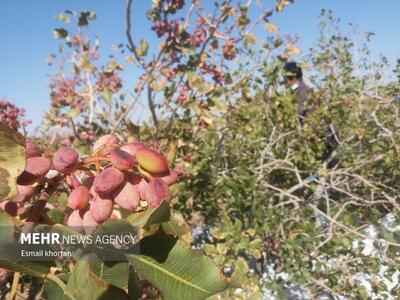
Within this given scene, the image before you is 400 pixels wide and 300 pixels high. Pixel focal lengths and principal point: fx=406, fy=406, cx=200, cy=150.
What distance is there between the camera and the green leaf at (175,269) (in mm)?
465

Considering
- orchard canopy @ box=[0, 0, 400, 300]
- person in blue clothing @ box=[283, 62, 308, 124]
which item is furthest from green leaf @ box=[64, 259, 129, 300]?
person in blue clothing @ box=[283, 62, 308, 124]

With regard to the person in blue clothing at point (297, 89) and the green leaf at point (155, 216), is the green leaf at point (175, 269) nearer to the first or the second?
the green leaf at point (155, 216)

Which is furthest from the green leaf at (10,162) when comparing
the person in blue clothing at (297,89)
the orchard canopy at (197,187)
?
the person in blue clothing at (297,89)

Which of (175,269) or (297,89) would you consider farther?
(297,89)

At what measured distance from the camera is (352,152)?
251 cm

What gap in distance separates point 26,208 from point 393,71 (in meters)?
3.16

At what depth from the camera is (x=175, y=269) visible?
48 cm

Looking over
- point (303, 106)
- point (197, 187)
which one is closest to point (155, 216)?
point (197, 187)

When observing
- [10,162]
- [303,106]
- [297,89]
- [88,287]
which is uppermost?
[297,89]

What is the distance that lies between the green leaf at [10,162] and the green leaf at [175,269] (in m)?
0.16

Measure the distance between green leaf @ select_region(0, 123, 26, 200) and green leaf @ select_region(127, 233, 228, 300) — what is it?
0.16 metres

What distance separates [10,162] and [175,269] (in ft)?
0.73

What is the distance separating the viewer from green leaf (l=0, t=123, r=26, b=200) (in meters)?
0.43

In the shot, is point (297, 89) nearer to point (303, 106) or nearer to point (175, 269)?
point (303, 106)
